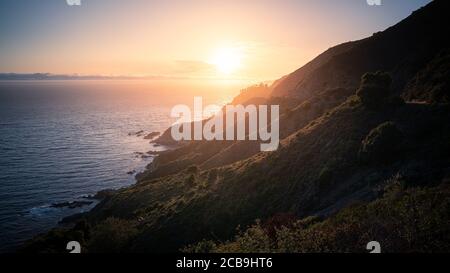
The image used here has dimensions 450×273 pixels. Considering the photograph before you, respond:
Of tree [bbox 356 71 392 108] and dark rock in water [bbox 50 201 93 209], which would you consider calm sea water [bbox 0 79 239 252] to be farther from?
tree [bbox 356 71 392 108]

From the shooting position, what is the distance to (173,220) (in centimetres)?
4316

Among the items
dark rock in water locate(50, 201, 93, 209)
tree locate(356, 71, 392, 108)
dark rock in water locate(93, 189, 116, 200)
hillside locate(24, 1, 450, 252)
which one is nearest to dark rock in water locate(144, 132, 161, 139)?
dark rock in water locate(93, 189, 116, 200)

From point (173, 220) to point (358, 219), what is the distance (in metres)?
29.5

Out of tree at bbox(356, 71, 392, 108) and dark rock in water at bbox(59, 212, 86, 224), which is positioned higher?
tree at bbox(356, 71, 392, 108)

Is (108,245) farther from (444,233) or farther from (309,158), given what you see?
(444,233)

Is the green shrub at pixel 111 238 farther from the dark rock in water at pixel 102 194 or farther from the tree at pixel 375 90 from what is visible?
the dark rock in water at pixel 102 194

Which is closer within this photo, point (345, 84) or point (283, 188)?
point (283, 188)

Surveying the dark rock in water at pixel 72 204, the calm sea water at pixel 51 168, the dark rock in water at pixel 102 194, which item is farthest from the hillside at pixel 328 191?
the dark rock in water at pixel 102 194

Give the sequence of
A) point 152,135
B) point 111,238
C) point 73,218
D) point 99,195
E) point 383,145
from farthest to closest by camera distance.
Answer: point 152,135 → point 99,195 → point 73,218 → point 111,238 → point 383,145

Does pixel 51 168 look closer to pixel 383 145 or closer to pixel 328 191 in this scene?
pixel 328 191

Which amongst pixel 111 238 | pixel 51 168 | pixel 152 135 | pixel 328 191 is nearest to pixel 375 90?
pixel 328 191
